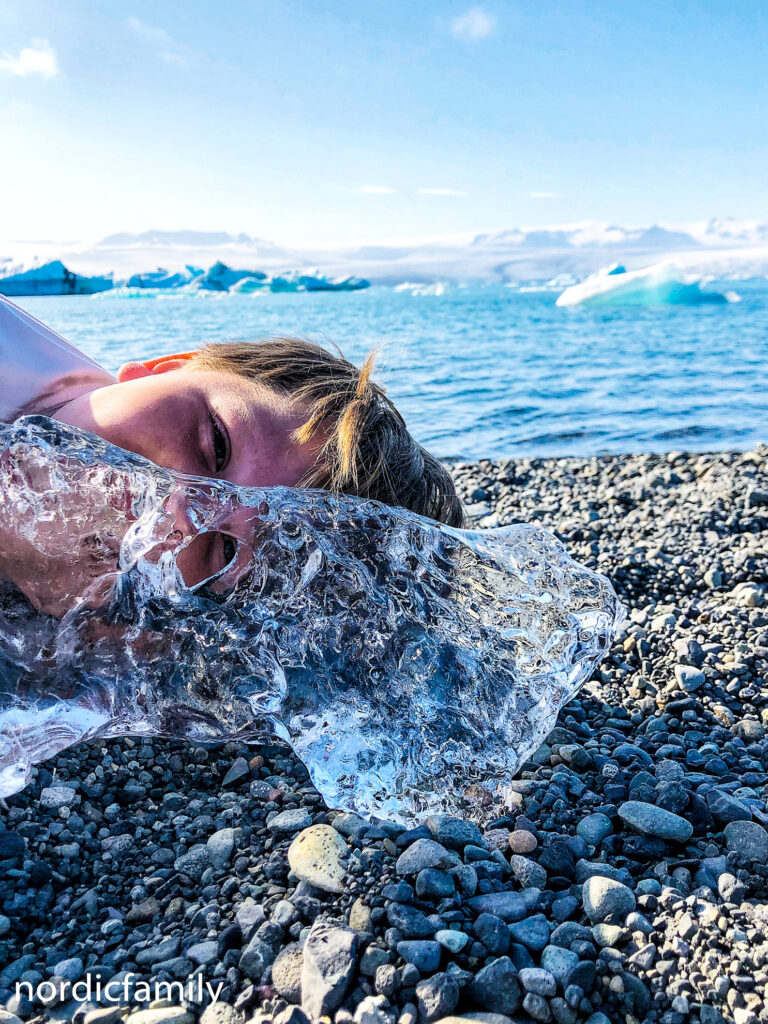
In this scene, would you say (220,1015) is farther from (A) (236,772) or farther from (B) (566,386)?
(B) (566,386)

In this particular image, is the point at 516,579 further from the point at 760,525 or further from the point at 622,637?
the point at 760,525

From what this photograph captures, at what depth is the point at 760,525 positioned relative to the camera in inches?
153

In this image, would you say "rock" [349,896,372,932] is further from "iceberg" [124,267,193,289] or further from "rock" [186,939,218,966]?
"iceberg" [124,267,193,289]

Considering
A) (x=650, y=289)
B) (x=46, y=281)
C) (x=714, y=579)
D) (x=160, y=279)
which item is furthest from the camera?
(x=160, y=279)

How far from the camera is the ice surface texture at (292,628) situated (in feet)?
5.81

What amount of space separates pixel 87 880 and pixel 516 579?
4.44 feet

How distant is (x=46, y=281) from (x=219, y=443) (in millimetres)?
48360

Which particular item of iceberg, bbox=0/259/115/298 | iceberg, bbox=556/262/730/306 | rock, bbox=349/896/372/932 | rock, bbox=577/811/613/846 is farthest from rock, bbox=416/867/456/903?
iceberg, bbox=0/259/115/298

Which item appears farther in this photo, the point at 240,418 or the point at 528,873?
the point at 240,418

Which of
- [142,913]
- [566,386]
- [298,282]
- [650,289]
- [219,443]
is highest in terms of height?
[298,282]

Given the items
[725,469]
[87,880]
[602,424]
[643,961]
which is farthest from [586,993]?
[602,424]

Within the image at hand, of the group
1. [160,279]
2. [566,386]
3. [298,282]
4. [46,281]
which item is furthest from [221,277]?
[566,386]

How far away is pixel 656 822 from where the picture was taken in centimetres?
166

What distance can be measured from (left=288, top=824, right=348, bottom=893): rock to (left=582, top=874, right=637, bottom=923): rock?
0.49 metres
